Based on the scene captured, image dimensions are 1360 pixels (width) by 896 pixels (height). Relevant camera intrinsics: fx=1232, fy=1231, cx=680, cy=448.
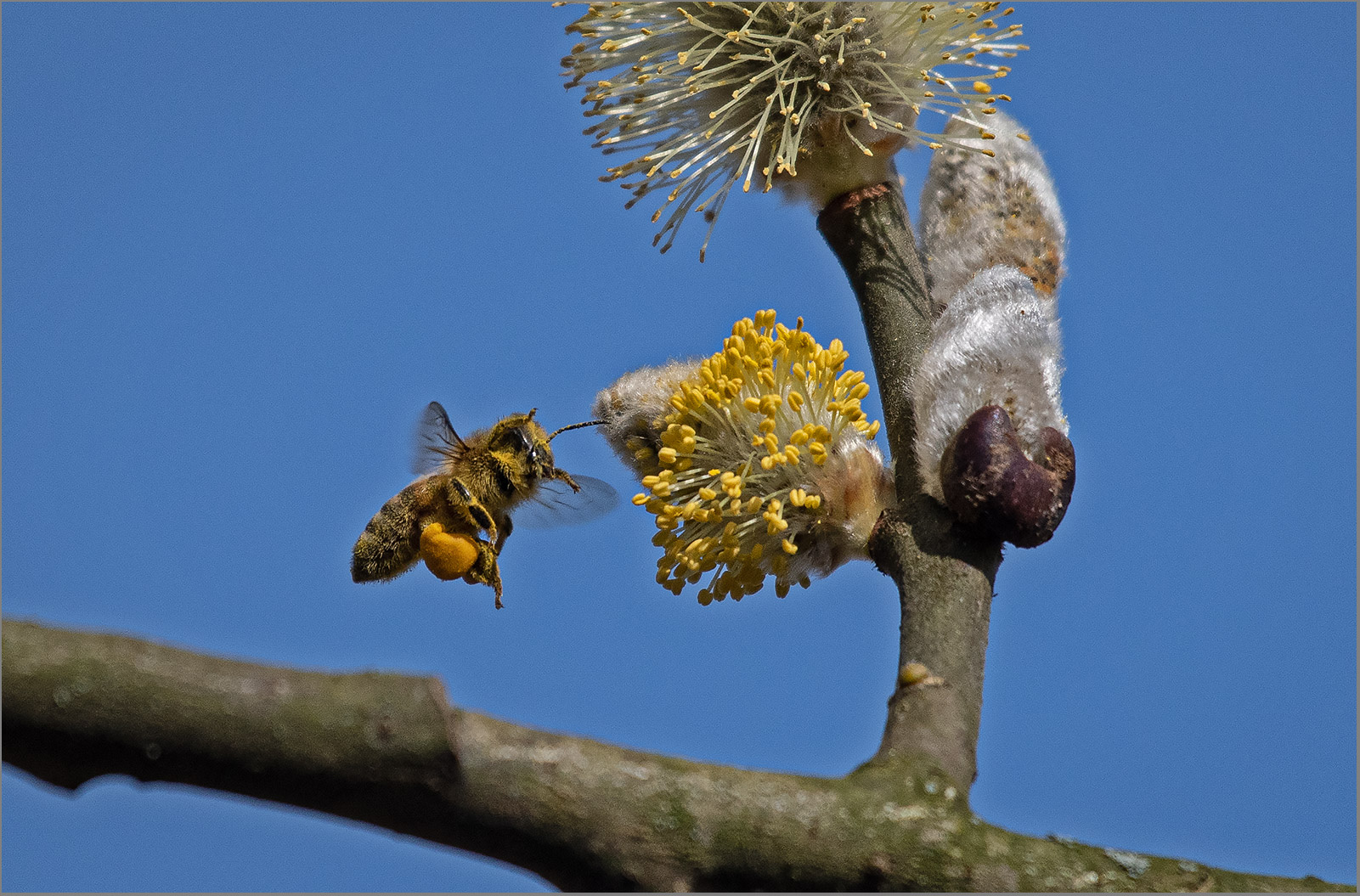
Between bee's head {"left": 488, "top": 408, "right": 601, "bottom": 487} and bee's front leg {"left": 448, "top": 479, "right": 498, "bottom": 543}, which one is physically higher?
bee's head {"left": 488, "top": 408, "right": 601, "bottom": 487}

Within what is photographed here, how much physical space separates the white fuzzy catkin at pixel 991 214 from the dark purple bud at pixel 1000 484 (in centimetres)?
44

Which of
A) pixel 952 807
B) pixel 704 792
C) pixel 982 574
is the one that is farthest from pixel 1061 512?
pixel 704 792

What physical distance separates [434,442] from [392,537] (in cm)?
25

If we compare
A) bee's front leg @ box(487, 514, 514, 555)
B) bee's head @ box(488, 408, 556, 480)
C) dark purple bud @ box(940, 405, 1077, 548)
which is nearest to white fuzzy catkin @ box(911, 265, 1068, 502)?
dark purple bud @ box(940, 405, 1077, 548)

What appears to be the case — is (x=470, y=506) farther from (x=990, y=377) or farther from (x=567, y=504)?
(x=990, y=377)

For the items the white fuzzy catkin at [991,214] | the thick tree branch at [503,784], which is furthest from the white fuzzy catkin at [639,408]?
the thick tree branch at [503,784]

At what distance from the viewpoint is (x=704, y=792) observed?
1350 mm

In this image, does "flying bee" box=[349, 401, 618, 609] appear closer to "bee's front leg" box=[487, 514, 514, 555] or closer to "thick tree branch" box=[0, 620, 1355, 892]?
"bee's front leg" box=[487, 514, 514, 555]

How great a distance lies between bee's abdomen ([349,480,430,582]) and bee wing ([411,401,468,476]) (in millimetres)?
119

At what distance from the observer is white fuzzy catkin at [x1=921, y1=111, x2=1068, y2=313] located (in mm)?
2377

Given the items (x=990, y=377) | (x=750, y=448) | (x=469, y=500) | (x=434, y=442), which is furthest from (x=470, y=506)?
(x=990, y=377)

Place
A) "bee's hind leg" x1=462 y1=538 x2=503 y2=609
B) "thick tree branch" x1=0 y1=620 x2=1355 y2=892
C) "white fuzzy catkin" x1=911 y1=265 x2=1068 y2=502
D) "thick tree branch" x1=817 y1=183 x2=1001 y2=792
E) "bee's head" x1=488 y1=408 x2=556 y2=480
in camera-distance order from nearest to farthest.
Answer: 1. "thick tree branch" x1=0 y1=620 x2=1355 y2=892
2. "thick tree branch" x1=817 y1=183 x2=1001 y2=792
3. "white fuzzy catkin" x1=911 y1=265 x2=1068 y2=502
4. "bee's hind leg" x1=462 y1=538 x2=503 y2=609
5. "bee's head" x1=488 y1=408 x2=556 y2=480

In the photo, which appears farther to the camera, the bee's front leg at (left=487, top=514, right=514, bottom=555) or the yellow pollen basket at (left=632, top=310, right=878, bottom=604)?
the bee's front leg at (left=487, top=514, right=514, bottom=555)

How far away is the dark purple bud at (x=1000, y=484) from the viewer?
6.47 feet
